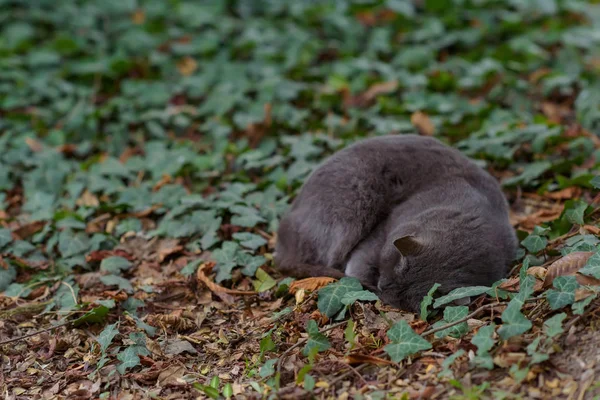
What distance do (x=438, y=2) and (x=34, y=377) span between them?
21.3ft

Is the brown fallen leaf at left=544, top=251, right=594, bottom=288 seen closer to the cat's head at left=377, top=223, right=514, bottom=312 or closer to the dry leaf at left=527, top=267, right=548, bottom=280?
the dry leaf at left=527, top=267, right=548, bottom=280

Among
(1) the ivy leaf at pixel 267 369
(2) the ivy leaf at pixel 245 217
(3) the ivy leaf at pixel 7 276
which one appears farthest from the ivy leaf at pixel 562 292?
(3) the ivy leaf at pixel 7 276

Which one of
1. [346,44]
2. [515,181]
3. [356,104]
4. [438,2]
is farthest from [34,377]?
[438,2]

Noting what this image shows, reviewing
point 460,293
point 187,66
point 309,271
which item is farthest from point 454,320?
point 187,66

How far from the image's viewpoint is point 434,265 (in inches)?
153

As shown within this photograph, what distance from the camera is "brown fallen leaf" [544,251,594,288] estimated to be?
3.69 m

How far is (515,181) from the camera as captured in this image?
541 centimetres

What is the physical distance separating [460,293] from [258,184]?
7.76 ft

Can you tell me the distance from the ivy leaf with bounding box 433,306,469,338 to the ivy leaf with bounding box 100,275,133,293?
209 centimetres

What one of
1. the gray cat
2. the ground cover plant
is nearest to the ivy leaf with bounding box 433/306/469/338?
the ground cover plant

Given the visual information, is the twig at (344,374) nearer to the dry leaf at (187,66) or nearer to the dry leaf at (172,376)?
the dry leaf at (172,376)

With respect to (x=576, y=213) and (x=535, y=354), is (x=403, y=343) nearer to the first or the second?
(x=535, y=354)

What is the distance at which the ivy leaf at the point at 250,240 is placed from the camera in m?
4.88

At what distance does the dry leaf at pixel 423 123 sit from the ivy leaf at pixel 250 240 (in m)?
2.13
